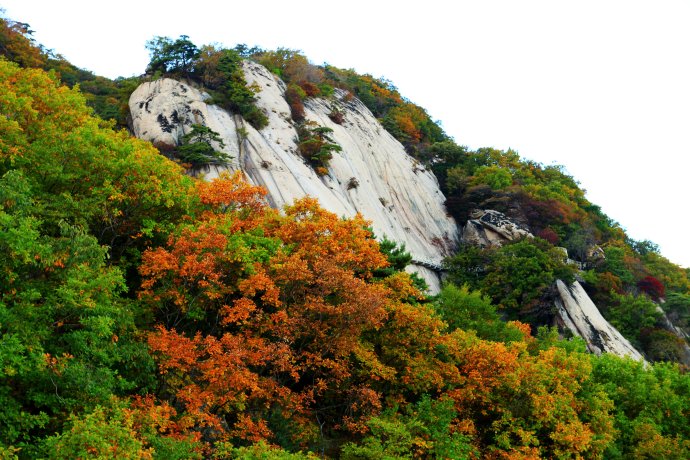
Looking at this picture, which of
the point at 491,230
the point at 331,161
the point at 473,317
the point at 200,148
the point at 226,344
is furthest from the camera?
the point at 491,230

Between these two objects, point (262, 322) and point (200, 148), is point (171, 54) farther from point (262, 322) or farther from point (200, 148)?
point (262, 322)

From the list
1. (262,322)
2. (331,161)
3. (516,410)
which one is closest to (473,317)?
(516,410)

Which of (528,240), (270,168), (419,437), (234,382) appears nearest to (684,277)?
(528,240)

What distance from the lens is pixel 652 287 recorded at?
165 ft

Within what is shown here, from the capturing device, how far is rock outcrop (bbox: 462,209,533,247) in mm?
47406

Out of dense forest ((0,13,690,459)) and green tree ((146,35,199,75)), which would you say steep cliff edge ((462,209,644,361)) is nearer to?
dense forest ((0,13,690,459))

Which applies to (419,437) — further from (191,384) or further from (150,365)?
(150,365)

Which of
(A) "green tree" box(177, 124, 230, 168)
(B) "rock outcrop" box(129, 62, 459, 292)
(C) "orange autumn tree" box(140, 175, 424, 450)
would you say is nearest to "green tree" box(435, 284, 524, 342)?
(B) "rock outcrop" box(129, 62, 459, 292)

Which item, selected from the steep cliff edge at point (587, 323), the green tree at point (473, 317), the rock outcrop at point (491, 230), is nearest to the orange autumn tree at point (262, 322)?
the green tree at point (473, 317)

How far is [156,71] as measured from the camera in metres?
39.9

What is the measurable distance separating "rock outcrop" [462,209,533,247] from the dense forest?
67.9ft

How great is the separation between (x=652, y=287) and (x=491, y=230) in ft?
49.6

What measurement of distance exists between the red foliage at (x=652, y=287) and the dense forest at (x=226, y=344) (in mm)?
26912

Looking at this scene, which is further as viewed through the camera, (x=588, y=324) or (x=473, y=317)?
(x=588, y=324)
